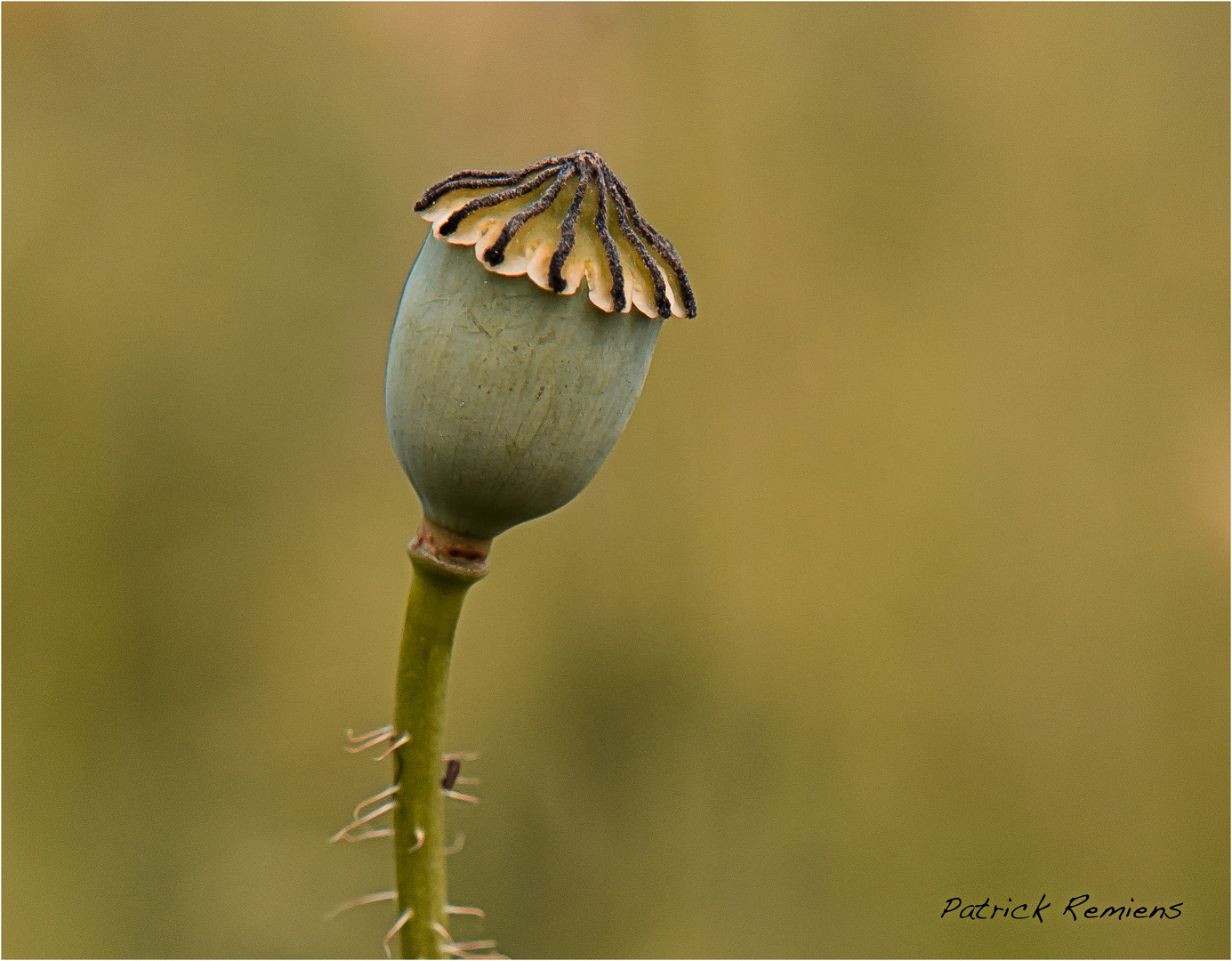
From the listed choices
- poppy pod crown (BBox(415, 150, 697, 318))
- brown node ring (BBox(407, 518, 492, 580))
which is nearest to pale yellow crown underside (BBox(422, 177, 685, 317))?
poppy pod crown (BBox(415, 150, 697, 318))

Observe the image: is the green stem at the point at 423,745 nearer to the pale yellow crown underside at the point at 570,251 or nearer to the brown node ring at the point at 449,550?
the brown node ring at the point at 449,550

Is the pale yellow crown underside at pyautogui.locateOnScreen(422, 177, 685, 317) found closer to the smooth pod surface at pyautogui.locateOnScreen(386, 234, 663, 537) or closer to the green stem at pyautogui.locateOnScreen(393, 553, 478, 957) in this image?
the smooth pod surface at pyautogui.locateOnScreen(386, 234, 663, 537)

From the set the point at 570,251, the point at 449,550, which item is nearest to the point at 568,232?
the point at 570,251

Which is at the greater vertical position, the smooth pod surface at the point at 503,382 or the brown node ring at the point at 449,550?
the smooth pod surface at the point at 503,382

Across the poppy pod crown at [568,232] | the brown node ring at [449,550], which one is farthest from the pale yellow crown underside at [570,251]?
the brown node ring at [449,550]

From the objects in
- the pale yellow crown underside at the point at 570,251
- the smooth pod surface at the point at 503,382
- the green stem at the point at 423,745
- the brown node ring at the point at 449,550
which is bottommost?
the green stem at the point at 423,745

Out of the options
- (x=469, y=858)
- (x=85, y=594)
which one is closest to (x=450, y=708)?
(x=469, y=858)

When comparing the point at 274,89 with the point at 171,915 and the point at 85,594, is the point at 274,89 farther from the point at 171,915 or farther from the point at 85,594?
the point at 171,915

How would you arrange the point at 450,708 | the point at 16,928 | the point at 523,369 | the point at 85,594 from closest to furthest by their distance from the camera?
the point at 523,369 → the point at 16,928 → the point at 85,594 → the point at 450,708
